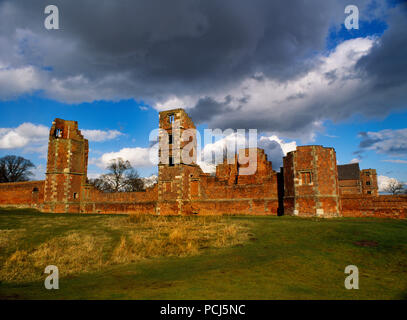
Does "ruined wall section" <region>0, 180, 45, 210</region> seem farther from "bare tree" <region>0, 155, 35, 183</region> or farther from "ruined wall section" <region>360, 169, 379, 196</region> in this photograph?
"ruined wall section" <region>360, 169, 379, 196</region>

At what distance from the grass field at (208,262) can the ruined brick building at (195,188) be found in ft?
30.2

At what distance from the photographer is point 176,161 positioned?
30875 millimetres

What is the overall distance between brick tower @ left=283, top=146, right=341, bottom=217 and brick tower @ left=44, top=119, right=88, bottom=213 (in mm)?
25835

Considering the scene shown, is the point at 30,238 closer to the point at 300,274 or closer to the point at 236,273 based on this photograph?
the point at 236,273

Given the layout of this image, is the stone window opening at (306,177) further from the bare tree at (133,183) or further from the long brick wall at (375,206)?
the bare tree at (133,183)

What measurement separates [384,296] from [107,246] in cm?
988

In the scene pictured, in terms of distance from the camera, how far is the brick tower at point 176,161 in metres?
30.4

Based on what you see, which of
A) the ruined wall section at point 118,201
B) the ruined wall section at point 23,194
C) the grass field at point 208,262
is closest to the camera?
the grass field at point 208,262

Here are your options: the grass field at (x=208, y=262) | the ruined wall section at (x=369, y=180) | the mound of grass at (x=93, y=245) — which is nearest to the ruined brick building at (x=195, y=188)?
the grass field at (x=208, y=262)

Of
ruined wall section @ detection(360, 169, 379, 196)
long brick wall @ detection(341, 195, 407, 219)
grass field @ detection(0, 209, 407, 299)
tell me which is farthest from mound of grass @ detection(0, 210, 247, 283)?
ruined wall section @ detection(360, 169, 379, 196)

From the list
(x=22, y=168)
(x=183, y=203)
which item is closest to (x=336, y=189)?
(x=183, y=203)

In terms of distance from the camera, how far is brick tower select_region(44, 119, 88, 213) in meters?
34.6

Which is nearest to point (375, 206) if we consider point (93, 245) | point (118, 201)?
point (93, 245)

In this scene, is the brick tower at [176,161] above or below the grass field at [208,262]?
above
